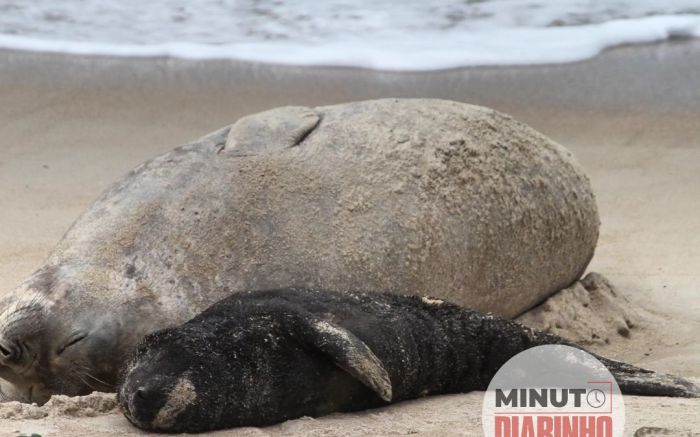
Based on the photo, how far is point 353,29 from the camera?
9195 mm

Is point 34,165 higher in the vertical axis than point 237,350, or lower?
lower

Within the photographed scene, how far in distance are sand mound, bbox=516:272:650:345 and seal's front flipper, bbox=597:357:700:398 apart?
0.97 metres

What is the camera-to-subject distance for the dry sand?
5375 millimetres

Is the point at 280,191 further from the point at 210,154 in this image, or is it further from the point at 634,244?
the point at 634,244

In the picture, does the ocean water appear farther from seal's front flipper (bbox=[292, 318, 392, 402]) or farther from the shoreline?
seal's front flipper (bbox=[292, 318, 392, 402])

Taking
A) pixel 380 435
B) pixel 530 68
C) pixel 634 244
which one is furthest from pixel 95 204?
pixel 530 68

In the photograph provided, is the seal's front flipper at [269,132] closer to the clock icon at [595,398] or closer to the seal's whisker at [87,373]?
the seal's whisker at [87,373]

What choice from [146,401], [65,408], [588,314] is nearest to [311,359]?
[146,401]

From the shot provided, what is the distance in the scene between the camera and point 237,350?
3.04 meters

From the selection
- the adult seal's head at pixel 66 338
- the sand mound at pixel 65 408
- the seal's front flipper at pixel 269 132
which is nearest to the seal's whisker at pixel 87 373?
the adult seal's head at pixel 66 338

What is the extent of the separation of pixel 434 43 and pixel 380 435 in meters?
5.99

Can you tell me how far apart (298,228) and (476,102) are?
3.81m

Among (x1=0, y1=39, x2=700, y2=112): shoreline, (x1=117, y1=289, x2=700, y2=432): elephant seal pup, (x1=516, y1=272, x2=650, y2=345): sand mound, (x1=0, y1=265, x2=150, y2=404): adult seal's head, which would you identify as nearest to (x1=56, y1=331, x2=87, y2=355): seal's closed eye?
(x1=0, y1=265, x2=150, y2=404): adult seal's head

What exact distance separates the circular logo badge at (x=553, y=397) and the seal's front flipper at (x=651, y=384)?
0.13 ft
